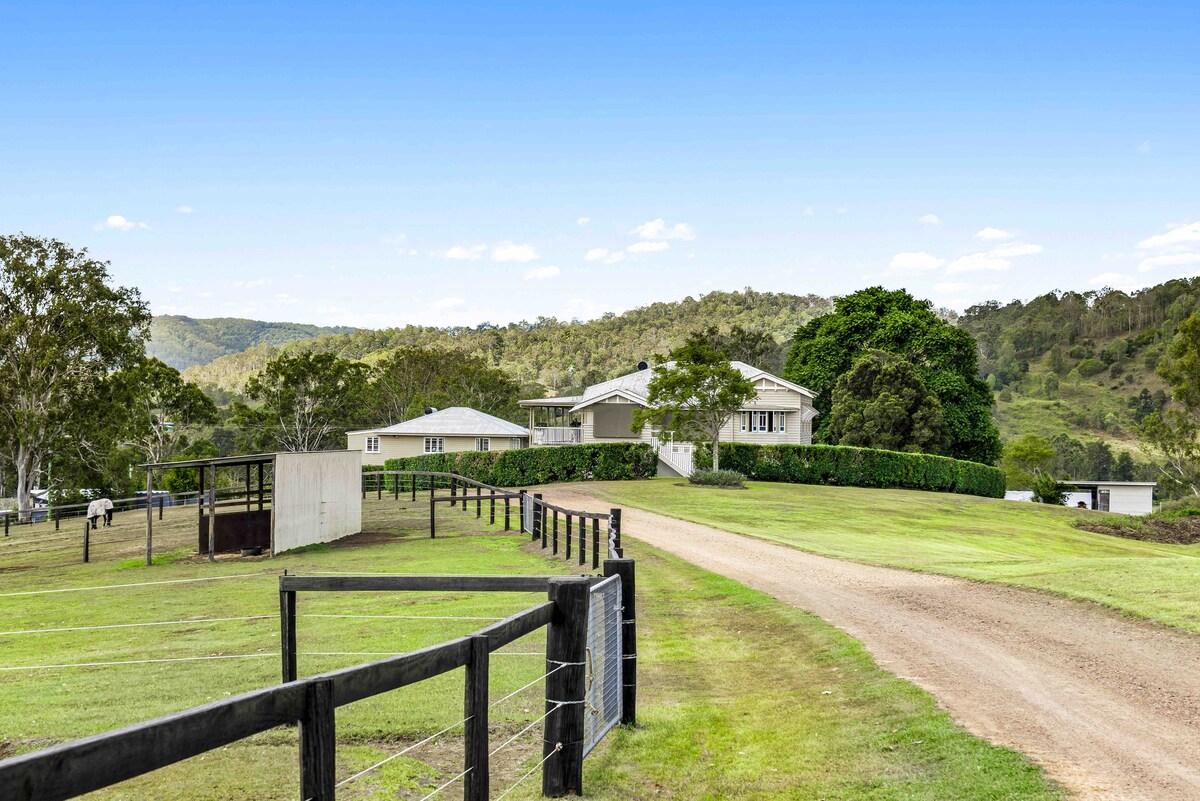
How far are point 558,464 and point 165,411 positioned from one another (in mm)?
40429

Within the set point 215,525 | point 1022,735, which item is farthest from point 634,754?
point 215,525

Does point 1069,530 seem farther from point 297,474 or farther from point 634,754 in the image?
point 634,754

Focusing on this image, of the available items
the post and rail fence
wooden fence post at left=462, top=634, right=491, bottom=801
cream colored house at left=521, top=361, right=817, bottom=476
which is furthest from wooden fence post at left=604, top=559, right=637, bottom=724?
cream colored house at left=521, top=361, right=817, bottom=476

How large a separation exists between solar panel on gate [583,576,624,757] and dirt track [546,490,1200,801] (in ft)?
8.68

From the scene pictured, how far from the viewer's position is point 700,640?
1188 centimetres

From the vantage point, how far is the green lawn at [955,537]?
13781mm

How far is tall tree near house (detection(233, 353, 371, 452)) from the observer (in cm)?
7831

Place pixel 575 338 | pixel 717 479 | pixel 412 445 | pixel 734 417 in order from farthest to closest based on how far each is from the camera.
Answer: pixel 575 338 < pixel 412 445 < pixel 734 417 < pixel 717 479

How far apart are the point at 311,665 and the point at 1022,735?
663 centimetres

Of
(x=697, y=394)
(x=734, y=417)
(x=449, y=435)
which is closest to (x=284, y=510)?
(x=697, y=394)

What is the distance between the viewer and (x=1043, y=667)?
941cm

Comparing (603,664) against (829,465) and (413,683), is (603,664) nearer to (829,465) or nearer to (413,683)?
(413,683)

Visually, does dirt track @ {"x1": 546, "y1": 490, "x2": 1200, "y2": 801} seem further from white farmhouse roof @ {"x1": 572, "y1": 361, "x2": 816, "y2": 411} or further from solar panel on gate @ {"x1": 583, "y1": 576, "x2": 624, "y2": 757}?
white farmhouse roof @ {"x1": 572, "y1": 361, "x2": 816, "y2": 411}

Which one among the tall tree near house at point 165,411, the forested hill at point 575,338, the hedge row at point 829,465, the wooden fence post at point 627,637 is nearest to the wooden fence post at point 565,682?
the wooden fence post at point 627,637
